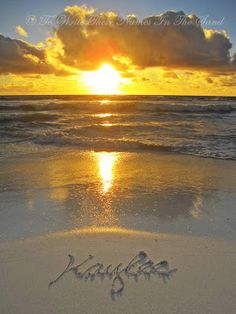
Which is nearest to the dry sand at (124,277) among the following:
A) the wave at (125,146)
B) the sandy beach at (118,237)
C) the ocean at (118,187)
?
the sandy beach at (118,237)

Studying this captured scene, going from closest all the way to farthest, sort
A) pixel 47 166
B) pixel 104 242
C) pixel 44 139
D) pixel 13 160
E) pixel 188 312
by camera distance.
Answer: pixel 188 312, pixel 104 242, pixel 47 166, pixel 13 160, pixel 44 139

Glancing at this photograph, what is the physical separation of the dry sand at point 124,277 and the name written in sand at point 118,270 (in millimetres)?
39

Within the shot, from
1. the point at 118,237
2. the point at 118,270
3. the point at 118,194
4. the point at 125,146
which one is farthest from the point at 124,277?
the point at 125,146

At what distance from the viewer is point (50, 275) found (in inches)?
113

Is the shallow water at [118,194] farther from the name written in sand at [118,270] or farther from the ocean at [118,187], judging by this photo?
the name written in sand at [118,270]

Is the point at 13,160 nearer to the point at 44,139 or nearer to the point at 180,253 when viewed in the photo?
the point at 44,139

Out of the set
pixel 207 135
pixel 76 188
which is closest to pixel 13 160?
pixel 76 188

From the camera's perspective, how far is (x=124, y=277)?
2.87 meters

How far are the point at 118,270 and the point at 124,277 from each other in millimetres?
120

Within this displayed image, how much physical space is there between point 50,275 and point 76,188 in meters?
2.64

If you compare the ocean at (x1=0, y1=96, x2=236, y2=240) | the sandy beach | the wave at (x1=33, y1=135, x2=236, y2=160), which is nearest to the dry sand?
the sandy beach

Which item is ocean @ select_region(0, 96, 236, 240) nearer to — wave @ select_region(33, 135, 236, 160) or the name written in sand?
wave @ select_region(33, 135, 236, 160)

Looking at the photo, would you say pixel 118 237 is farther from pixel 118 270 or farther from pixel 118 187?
pixel 118 187

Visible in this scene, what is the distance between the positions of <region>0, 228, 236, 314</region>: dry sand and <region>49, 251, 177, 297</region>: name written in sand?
39 mm
